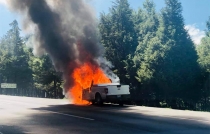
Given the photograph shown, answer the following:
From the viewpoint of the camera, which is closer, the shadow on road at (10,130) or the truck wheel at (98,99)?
the shadow on road at (10,130)

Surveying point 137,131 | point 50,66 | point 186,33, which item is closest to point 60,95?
point 50,66

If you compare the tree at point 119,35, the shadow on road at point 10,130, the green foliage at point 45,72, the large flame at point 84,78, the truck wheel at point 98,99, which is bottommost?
the shadow on road at point 10,130

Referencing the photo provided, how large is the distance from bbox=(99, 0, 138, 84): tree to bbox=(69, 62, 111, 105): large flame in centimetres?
987

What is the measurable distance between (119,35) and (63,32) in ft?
34.2

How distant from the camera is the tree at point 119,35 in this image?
36.3 metres

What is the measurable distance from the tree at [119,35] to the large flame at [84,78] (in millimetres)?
9866

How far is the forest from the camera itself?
27.0 m

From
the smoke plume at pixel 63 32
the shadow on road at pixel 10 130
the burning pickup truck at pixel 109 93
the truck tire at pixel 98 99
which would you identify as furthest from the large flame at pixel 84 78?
the shadow on road at pixel 10 130

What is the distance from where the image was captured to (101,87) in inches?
837

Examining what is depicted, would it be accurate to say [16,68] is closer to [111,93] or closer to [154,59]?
[154,59]

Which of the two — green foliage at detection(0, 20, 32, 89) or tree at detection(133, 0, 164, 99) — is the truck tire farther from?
green foliage at detection(0, 20, 32, 89)

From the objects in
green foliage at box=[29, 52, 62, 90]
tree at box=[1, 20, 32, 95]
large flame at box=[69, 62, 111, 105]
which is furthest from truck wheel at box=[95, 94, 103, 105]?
tree at box=[1, 20, 32, 95]

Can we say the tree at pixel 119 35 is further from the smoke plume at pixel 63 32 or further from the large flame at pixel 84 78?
the large flame at pixel 84 78

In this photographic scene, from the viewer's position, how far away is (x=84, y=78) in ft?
81.6
